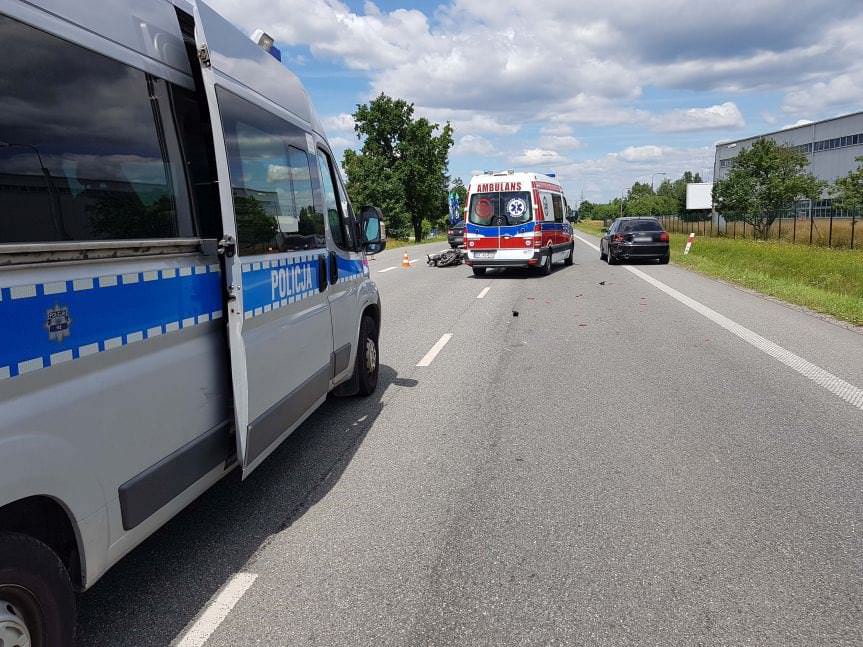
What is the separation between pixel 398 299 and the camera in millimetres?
14102

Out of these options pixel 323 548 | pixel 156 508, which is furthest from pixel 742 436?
pixel 156 508

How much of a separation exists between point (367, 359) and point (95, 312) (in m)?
3.89

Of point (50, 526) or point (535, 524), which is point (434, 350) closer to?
point (535, 524)

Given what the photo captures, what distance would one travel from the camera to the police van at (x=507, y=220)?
17.5m

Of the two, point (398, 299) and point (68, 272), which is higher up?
point (68, 272)

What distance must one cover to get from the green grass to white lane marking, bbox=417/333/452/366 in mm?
6460

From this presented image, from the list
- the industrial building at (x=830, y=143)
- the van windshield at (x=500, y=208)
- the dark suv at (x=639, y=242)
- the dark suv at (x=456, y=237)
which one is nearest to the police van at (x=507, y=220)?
the van windshield at (x=500, y=208)

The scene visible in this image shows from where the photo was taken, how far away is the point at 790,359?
25.2 feet

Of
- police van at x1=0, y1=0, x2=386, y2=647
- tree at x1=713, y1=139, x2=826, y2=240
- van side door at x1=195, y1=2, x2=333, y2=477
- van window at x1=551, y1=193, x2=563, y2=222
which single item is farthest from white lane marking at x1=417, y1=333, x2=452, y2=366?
tree at x1=713, y1=139, x2=826, y2=240

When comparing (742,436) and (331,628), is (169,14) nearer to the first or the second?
(331,628)

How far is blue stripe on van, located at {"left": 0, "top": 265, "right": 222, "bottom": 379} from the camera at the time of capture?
2039 millimetres

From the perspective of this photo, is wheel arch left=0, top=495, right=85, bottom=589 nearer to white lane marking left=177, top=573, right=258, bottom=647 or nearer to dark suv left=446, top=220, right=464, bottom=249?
white lane marking left=177, top=573, right=258, bottom=647

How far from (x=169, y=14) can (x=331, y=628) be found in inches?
112

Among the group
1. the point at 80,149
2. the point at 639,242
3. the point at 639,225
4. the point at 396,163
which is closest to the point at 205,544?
the point at 80,149
